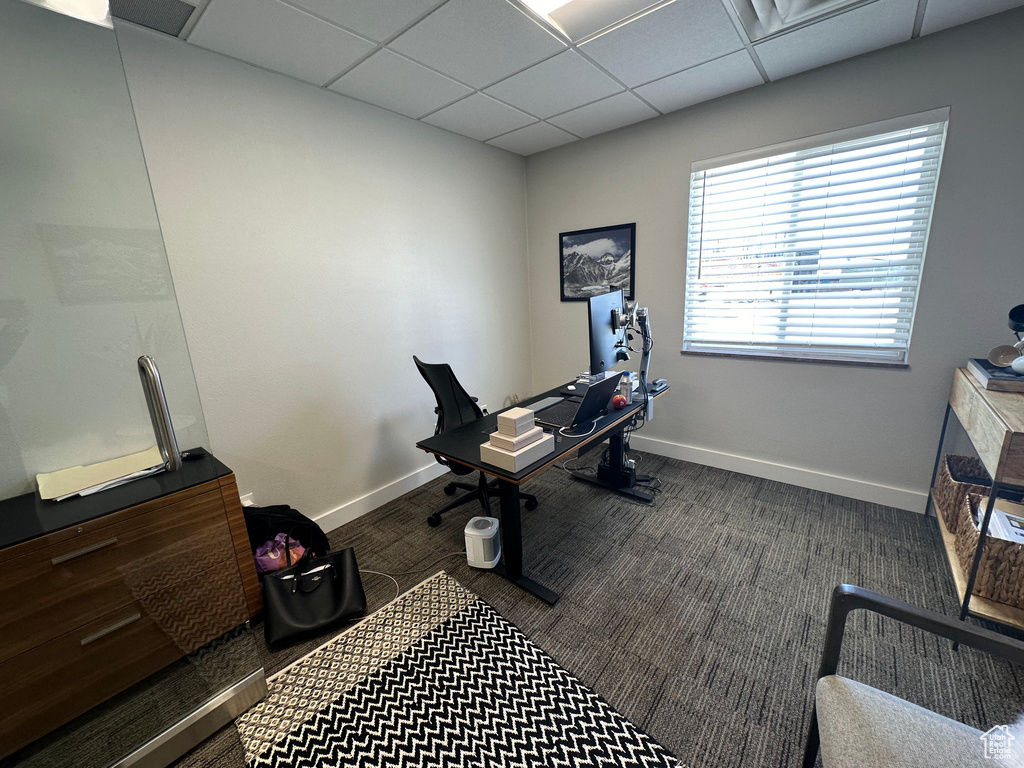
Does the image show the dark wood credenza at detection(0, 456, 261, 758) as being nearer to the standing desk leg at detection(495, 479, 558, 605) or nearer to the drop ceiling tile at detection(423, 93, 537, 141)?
the standing desk leg at detection(495, 479, 558, 605)

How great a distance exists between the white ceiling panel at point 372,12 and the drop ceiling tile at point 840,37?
1.71 m

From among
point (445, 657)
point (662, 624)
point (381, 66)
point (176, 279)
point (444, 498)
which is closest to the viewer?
point (445, 657)

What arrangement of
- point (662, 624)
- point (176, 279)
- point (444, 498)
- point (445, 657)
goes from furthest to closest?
1. point (444, 498)
2. point (176, 279)
3. point (662, 624)
4. point (445, 657)

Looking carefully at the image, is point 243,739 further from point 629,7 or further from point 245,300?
point 629,7

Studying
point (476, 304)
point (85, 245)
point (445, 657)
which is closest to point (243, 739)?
point (445, 657)

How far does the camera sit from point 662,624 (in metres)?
1.79

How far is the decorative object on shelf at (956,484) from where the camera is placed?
1.92 m

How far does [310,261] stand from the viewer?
238 cm

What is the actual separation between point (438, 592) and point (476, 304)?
2253 millimetres

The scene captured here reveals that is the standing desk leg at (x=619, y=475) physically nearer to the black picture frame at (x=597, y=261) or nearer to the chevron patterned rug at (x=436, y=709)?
the black picture frame at (x=597, y=261)

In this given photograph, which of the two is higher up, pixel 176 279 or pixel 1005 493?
pixel 176 279

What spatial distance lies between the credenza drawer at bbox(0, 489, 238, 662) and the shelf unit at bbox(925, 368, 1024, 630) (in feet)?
9.47

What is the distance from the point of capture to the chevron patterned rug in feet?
4.35

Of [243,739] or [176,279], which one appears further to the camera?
[176,279]
